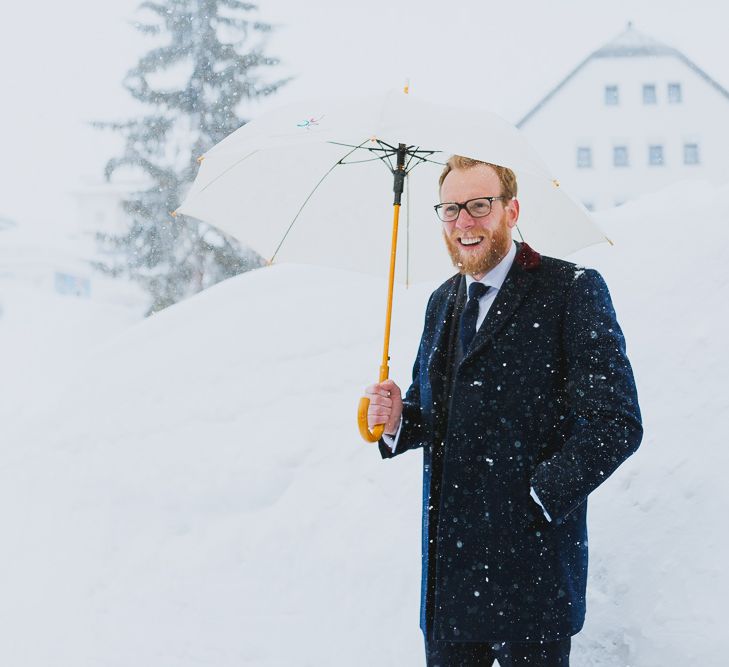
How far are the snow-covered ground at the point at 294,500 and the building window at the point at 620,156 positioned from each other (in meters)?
25.3

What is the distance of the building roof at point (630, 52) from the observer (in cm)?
3091

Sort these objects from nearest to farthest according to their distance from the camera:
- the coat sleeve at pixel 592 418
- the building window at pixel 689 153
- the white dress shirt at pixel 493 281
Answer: the coat sleeve at pixel 592 418
the white dress shirt at pixel 493 281
the building window at pixel 689 153

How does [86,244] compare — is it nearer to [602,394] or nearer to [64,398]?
[64,398]

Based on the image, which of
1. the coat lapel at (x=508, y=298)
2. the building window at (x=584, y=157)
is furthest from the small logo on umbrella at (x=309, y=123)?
the building window at (x=584, y=157)

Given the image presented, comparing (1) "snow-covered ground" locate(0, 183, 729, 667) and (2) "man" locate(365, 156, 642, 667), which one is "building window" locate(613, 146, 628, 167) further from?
(2) "man" locate(365, 156, 642, 667)

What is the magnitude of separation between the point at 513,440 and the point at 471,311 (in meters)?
0.44

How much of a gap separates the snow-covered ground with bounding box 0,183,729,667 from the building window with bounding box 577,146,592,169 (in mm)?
24739

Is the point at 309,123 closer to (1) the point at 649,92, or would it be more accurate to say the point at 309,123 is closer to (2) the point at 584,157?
(2) the point at 584,157

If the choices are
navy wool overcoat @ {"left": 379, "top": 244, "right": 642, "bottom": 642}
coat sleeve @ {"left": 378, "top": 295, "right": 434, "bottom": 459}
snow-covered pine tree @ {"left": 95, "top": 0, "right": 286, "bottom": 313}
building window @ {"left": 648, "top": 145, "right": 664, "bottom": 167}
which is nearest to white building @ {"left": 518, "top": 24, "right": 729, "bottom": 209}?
building window @ {"left": 648, "top": 145, "right": 664, "bottom": 167}

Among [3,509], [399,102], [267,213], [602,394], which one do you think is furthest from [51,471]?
[602,394]

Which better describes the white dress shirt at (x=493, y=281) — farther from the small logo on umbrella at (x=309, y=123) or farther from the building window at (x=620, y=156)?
the building window at (x=620, y=156)

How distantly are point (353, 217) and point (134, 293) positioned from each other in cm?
3132

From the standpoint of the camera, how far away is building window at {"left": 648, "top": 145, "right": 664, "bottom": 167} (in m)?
31.0

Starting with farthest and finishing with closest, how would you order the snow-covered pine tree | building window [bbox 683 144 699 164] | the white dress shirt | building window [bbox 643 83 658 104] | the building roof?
building window [bbox 643 83 658 104], the building roof, building window [bbox 683 144 699 164], the snow-covered pine tree, the white dress shirt
